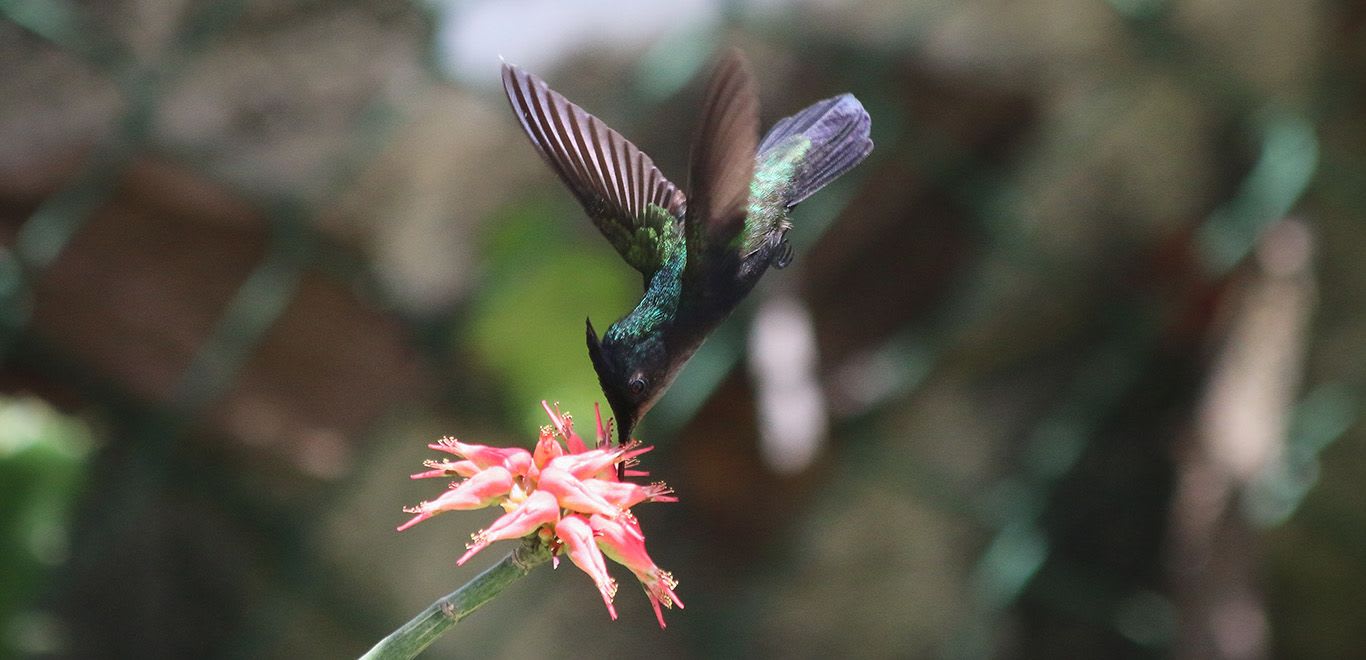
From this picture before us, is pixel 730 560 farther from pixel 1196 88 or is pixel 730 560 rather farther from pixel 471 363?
pixel 1196 88

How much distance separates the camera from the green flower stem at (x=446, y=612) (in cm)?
53

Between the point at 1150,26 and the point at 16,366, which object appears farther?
the point at 1150,26

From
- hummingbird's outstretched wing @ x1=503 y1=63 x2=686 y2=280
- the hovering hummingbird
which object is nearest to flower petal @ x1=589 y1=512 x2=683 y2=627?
the hovering hummingbird

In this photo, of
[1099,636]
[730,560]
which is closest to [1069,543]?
[1099,636]

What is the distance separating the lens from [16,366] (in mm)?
1755

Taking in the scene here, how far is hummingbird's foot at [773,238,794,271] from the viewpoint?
95 centimetres

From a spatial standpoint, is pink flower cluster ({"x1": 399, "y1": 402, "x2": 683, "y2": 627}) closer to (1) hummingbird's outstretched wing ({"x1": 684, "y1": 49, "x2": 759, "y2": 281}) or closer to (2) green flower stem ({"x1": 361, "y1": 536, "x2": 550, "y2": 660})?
(2) green flower stem ({"x1": 361, "y1": 536, "x2": 550, "y2": 660})

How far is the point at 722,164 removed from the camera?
75 centimetres

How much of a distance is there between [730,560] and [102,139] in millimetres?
1078

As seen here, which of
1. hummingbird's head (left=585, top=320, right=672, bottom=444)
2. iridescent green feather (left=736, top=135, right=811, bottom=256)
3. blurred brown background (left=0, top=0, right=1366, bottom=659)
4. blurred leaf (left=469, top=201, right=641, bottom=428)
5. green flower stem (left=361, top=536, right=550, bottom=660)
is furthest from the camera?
blurred leaf (left=469, top=201, right=641, bottom=428)

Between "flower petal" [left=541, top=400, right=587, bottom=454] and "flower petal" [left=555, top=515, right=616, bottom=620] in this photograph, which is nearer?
"flower petal" [left=555, top=515, right=616, bottom=620]

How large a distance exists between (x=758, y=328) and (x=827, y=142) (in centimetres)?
97

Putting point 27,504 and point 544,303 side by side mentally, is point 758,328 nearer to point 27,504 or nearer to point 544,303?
point 544,303

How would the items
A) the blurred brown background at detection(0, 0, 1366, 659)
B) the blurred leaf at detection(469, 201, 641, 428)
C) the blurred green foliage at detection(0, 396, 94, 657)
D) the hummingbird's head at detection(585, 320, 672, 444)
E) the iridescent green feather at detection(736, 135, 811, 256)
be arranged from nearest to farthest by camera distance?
1. the hummingbird's head at detection(585, 320, 672, 444)
2. the iridescent green feather at detection(736, 135, 811, 256)
3. the blurred green foliage at detection(0, 396, 94, 657)
4. the blurred brown background at detection(0, 0, 1366, 659)
5. the blurred leaf at detection(469, 201, 641, 428)
